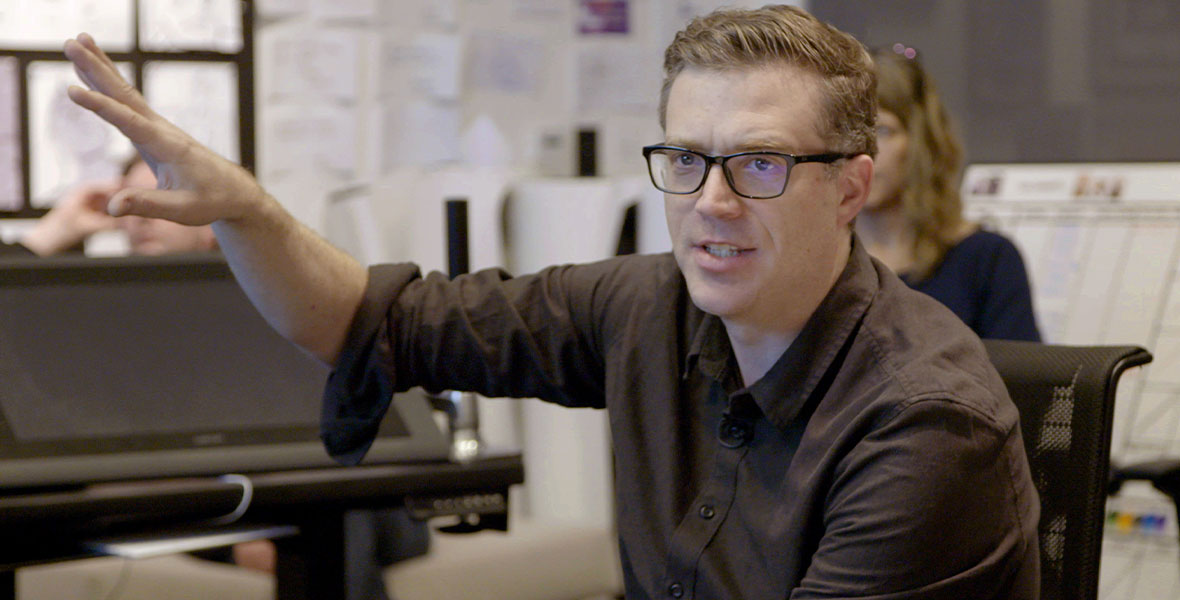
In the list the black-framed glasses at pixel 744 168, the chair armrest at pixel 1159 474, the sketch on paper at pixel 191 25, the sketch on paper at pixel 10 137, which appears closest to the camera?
the black-framed glasses at pixel 744 168

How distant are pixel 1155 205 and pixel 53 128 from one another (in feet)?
8.45

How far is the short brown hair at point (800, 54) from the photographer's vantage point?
1.16 m

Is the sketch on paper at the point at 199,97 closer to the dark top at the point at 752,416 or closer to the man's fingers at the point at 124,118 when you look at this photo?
the dark top at the point at 752,416

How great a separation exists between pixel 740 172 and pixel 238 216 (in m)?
0.48

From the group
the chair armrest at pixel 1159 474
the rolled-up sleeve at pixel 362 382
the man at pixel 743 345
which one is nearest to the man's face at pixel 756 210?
the man at pixel 743 345

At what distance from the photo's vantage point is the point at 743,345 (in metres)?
1.24

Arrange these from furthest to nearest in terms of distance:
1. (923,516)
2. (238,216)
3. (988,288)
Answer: (988,288)
(238,216)
(923,516)

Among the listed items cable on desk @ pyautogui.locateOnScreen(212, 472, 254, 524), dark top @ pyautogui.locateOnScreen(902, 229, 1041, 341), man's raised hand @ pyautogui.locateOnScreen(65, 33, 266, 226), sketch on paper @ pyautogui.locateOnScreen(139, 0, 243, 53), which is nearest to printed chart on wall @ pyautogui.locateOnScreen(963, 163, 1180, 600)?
dark top @ pyautogui.locateOnScreen(902, 229, 1041, 341)

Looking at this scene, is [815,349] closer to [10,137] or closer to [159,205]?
[159,205]

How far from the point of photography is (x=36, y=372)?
152 centimetres

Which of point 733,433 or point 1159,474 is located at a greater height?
point 733,433

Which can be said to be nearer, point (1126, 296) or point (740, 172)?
point (740, 172)

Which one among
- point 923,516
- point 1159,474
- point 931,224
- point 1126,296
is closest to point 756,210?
point 923,516

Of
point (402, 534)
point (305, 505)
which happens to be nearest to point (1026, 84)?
point (402, 534)
